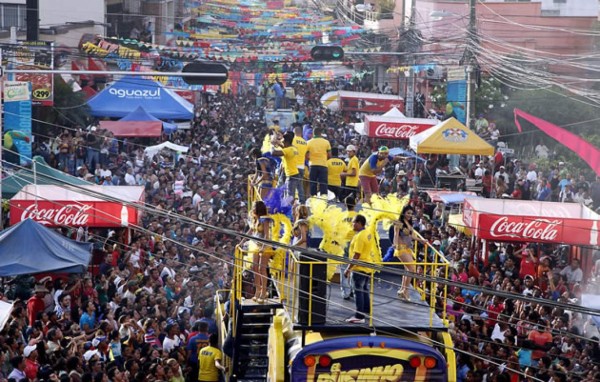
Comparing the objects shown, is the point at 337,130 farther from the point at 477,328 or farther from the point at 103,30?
the point at 477,328

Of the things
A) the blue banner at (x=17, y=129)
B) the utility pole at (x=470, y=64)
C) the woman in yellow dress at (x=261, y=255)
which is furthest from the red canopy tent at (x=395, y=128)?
the woman in yellow dress at (x=261, y=255)

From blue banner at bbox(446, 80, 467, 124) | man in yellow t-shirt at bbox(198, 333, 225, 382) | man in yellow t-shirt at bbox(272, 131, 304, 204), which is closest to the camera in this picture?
man in yellow t-shirt at bbox(198, 333, 225, 382)

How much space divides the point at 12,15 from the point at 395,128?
2243 centimetres

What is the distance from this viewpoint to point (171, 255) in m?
22.8

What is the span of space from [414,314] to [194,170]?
2034cm

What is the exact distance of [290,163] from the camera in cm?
1802

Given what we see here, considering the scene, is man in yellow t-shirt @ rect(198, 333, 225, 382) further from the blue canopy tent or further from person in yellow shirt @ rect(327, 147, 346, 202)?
the blue canopy tent

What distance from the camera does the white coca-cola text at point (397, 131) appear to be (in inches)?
1467

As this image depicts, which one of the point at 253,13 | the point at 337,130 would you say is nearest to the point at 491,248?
the point at 337,130

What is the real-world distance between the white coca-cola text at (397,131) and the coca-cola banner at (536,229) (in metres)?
15.0

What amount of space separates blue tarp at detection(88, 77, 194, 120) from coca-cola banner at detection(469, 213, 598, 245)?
18206 mm

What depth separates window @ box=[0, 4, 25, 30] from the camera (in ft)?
171

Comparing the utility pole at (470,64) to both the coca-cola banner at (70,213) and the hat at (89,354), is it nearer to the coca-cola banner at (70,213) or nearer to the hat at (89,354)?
the coca-cola banner at (70,213)

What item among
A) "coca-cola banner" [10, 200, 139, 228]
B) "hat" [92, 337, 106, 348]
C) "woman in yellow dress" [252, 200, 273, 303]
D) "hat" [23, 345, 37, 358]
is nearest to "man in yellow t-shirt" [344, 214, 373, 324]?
"woman in yellow dress" [252, 200, 273, 303]
